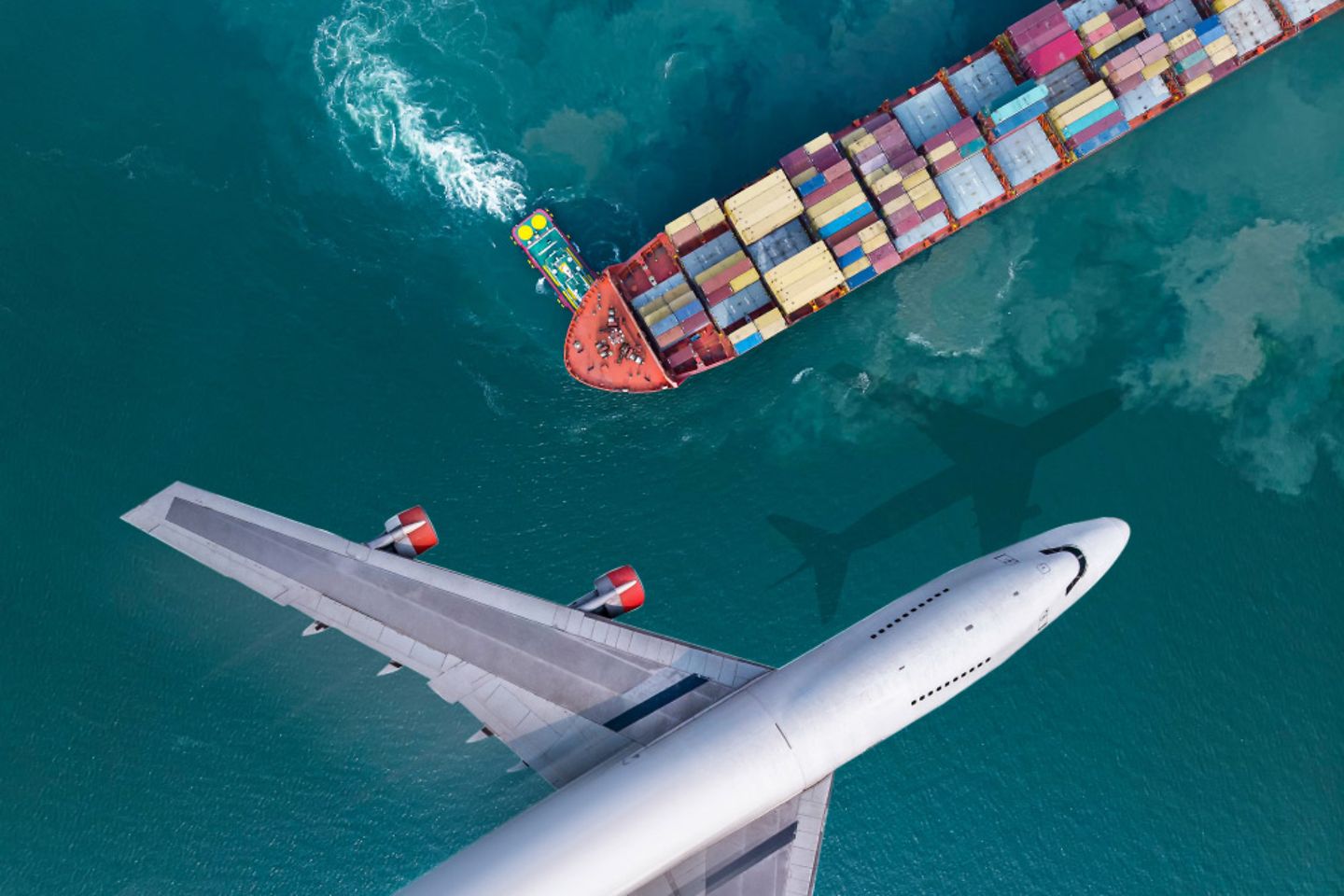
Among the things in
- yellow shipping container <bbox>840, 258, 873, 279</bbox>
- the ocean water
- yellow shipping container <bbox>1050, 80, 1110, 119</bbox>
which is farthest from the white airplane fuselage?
yellow shipping container <bbox>1050, 80, 1110, 119</bbox>

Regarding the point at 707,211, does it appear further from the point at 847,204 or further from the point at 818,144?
the point at 847,204

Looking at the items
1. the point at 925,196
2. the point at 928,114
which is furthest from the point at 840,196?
the point at 928,114

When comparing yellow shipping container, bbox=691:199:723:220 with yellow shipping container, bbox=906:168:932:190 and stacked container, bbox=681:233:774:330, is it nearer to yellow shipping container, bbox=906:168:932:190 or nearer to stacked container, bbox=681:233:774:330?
stacked container, bbox=681:233:774:330

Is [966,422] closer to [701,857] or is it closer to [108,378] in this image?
[701,857]

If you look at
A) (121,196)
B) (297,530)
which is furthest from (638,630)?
(121,196)

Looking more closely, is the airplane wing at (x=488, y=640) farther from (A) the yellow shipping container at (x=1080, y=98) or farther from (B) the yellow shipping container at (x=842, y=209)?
(A) the yellow shipping container at (x=1080, y=98)
